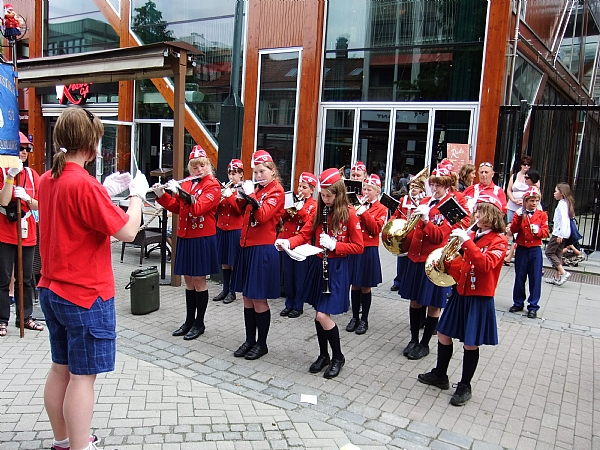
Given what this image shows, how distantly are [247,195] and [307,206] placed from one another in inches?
63.1

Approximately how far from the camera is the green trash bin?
6230mm

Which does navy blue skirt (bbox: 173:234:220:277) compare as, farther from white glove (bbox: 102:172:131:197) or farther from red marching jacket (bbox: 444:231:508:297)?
red marching jacket (bbox: 444:231:508:297)

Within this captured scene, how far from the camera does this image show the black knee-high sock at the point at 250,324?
504 cm

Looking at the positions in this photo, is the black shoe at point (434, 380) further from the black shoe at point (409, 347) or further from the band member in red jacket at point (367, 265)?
the band member in red jacket at point (367, 265)

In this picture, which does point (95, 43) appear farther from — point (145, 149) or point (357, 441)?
point (357, 441)

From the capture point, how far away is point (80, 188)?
2.65 m

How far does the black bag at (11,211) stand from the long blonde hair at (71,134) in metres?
2.80

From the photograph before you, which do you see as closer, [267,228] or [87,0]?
[267,228]

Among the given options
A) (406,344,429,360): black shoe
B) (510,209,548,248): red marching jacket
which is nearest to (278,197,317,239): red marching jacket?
(406,344,429,360): black shoe

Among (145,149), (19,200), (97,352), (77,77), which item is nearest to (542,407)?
(97,352)

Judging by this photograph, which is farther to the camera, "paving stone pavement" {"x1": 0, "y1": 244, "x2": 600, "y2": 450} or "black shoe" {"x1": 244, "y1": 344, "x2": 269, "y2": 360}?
"black shoe" {"x1": 244, "y1": 344, "x2": 269, "y2": 360}

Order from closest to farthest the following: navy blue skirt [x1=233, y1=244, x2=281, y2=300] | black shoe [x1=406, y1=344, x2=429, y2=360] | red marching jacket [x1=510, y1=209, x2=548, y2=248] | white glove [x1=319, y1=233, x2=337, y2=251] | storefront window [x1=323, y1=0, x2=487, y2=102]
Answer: white glove [x1=319, y1=233, x2=337, y2=251] → navy blue skirt [x1=233, y1=244, x2=281, y2=300] → black shoe [x1=406, y1=344, x2=429, y2=360] → red marching jacket [x1=510, y1=209, x2=548, y2=248] → storefront window [x1=323, y1=0, x2=487, y2=102]

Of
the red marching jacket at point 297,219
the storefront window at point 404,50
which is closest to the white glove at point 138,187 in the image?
the red marching jacket at point 297,219

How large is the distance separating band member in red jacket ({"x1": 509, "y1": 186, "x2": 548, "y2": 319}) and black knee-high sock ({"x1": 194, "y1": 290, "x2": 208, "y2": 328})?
426 centimetres
